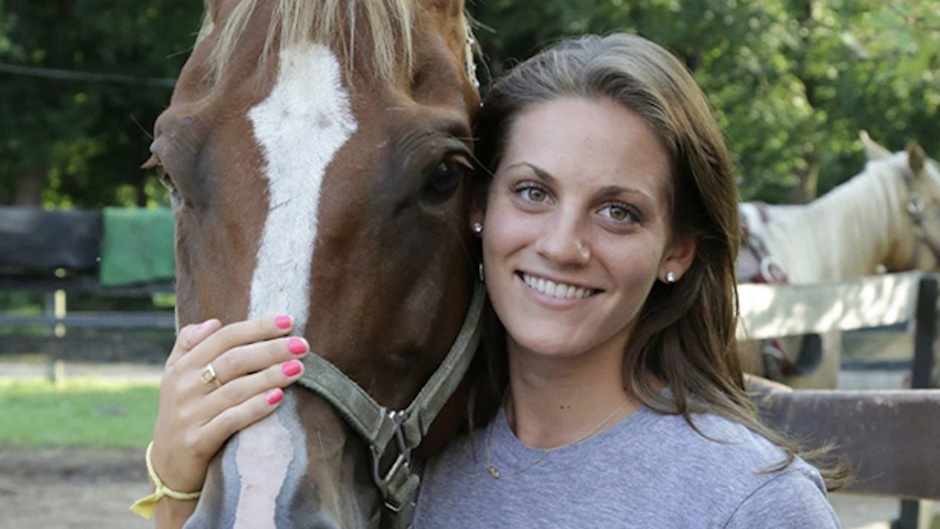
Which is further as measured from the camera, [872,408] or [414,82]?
[872,408]

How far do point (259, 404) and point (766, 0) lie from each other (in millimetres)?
14896

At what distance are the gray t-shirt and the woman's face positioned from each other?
0.18 metres

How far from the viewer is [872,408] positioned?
9.44 ft

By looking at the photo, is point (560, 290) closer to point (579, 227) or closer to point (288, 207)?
point (579, 227)

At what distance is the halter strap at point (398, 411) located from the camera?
1.75 meters

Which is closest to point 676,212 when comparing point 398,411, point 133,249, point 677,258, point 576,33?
point 677,258

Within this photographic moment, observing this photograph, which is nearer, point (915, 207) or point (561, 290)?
point (561, 290)

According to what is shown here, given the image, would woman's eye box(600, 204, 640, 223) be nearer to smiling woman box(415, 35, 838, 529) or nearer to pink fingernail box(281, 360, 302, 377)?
smiling woman box(415, 35, 838, 529)

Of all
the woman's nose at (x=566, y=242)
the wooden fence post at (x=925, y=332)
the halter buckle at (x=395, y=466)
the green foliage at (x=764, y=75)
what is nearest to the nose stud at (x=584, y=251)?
the woman's nose at (x=566, y=242)

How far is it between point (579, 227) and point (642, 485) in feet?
1.34

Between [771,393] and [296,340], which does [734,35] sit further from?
[296,340]

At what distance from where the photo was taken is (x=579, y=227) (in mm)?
1873

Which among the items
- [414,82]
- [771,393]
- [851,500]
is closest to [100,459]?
[851,500]

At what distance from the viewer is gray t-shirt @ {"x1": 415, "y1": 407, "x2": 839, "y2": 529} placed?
5.65 feet
